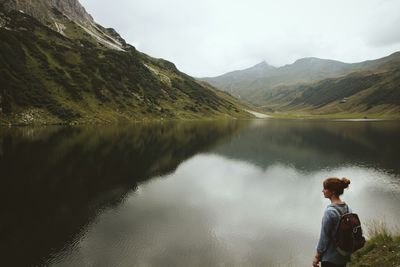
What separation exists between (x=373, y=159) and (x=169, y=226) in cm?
5202

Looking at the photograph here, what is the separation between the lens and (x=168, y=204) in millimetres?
32562

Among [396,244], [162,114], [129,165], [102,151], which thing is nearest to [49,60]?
[162,114]

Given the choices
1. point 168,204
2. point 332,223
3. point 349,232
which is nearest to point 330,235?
point 332,223

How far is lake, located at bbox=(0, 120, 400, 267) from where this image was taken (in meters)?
21.2

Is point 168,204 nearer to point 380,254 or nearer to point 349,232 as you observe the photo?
point 380,254

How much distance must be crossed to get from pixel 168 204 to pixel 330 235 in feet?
81.7

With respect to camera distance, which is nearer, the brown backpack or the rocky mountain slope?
the brown backpack

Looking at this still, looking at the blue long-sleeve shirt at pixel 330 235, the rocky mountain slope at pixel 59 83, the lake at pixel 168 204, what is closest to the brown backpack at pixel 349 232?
the blue long-sleeve shirt at pixel 330 235

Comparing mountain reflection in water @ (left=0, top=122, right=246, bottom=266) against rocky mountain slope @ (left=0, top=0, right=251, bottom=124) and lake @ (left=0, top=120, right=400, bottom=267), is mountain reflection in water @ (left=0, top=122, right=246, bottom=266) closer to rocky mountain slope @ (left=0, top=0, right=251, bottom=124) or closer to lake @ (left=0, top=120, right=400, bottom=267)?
lake @ (left=0, top=120, right=400, bottom=267)

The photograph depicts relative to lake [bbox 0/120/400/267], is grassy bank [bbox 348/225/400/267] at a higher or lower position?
higher

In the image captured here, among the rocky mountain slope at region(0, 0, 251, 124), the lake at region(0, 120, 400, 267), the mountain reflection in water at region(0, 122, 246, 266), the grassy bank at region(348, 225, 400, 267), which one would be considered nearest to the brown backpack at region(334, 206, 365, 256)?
the grassy bank at region(348, 225, 400, 267)

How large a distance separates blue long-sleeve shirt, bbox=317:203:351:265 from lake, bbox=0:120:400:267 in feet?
38.2

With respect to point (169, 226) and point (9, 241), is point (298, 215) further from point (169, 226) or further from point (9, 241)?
point (9, 241)

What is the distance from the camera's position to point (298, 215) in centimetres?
3039
